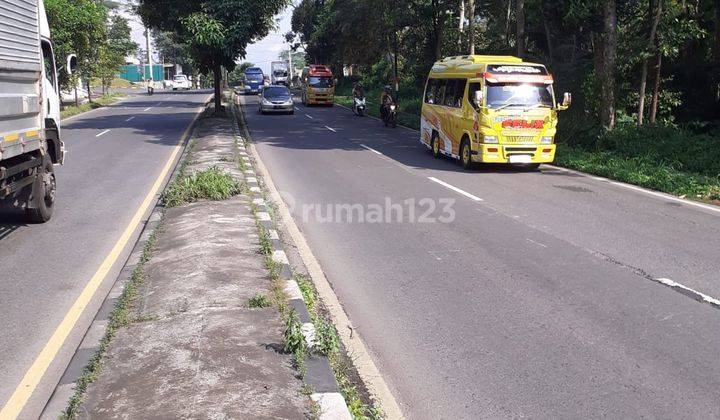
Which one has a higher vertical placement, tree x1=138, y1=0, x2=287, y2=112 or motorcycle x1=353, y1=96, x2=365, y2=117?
tree x1=138, y1=0, x2=287, y2=112

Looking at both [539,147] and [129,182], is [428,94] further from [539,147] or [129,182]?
[129,182]

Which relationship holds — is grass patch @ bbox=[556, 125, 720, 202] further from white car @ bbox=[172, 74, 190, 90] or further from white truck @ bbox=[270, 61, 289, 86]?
white car @ bbox=[172, 74, 190, 90]

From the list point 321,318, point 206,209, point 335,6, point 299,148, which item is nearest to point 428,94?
point 299,148

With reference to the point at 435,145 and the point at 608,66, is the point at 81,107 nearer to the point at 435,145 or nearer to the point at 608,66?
the point at 435,145

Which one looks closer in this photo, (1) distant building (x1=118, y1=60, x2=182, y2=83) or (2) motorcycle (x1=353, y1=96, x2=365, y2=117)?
(2) motorcycle (x1=353, y1=96, x2=365, y2=117)

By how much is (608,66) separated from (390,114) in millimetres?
11290

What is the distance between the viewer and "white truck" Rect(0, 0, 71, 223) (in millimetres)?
7461

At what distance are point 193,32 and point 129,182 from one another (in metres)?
12.6

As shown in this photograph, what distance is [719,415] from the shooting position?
4.00 m

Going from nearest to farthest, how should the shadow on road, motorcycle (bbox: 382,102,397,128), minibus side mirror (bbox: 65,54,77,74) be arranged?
minibus side mirror (bbox: 65,54,77,74) < the shadow on road < motorcycle (bbox: 382,102,397,128)

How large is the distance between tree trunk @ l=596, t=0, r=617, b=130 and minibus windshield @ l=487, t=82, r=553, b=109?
310 centimetres

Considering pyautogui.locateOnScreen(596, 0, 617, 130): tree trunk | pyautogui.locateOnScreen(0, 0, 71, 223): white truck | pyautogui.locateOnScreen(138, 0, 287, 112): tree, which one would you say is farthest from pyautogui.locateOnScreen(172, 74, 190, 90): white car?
pyautogui.locateOnScreen(0, 0, 71, 223): white truck

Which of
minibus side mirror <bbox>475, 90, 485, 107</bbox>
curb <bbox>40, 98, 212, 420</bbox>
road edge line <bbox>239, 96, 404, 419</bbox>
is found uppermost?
minibus side mirror <bbox>475, 90, 485, 107</bbox>

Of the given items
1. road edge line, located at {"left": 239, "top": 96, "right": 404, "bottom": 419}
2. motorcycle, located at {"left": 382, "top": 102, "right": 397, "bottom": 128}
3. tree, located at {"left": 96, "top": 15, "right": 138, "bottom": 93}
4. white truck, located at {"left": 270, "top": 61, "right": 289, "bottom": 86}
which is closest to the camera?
road edge line, located at {"left": 239, "top": 96, "right": 404, "bottom": 419}
